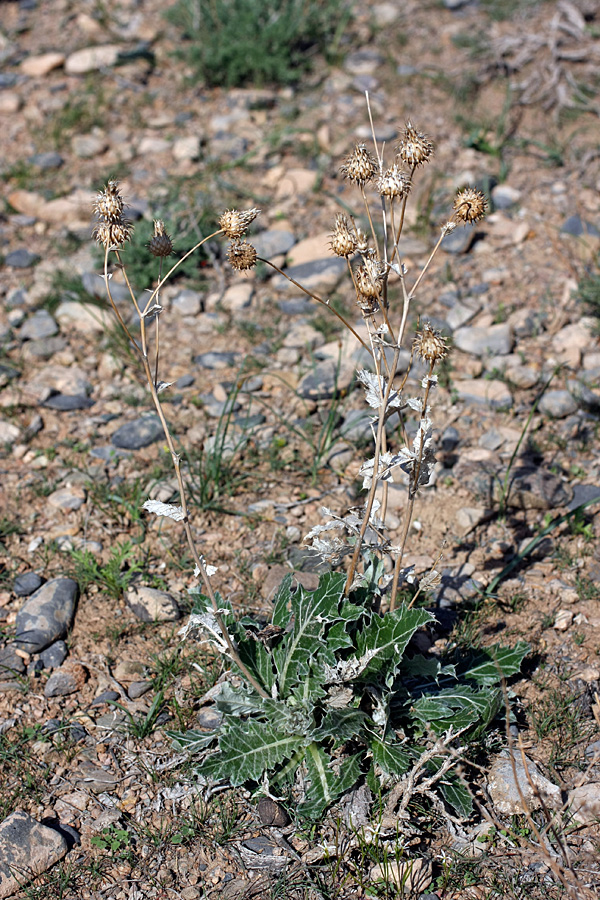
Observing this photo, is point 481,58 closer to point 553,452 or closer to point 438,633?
point 553,452

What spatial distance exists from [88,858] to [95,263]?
3.69 m

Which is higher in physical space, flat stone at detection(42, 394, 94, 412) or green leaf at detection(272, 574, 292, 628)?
green leaf at detection(272, 574, 292, 628)

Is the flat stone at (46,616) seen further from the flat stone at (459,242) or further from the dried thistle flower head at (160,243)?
the flat stone at (459,242)

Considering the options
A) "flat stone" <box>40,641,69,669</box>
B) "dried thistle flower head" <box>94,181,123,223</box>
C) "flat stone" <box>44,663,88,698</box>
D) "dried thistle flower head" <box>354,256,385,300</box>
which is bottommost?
"flat stone" <box>44,663,88,698</box>

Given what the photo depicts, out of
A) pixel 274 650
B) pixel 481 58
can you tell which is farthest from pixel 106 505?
pixel 481 58

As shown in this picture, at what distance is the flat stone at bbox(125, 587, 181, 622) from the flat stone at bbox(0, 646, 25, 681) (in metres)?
0.46

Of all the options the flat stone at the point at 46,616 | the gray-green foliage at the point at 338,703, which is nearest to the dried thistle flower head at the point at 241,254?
the gray-green foliage at the point at 338,703

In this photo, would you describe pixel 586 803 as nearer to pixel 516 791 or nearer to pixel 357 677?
pixel 516 791

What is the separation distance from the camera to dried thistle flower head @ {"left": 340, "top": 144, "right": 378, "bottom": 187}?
84.9 inches

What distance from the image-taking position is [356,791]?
2.49m

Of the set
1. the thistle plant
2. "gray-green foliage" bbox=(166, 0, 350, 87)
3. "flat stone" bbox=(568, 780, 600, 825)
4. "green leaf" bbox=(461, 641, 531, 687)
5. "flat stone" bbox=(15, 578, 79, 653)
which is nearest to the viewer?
the thistle plant

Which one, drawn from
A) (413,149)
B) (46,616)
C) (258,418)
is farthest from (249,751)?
(258,418)

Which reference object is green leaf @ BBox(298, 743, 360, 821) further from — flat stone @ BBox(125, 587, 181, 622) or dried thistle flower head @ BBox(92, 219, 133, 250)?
dried thistle flower head @ BBox(92, 219, 133, 250)

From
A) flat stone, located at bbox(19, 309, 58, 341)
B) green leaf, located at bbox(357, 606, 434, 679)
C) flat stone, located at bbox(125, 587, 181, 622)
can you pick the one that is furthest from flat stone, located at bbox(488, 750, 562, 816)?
flat stone, located at bbox(19, 309, 58, 341)
